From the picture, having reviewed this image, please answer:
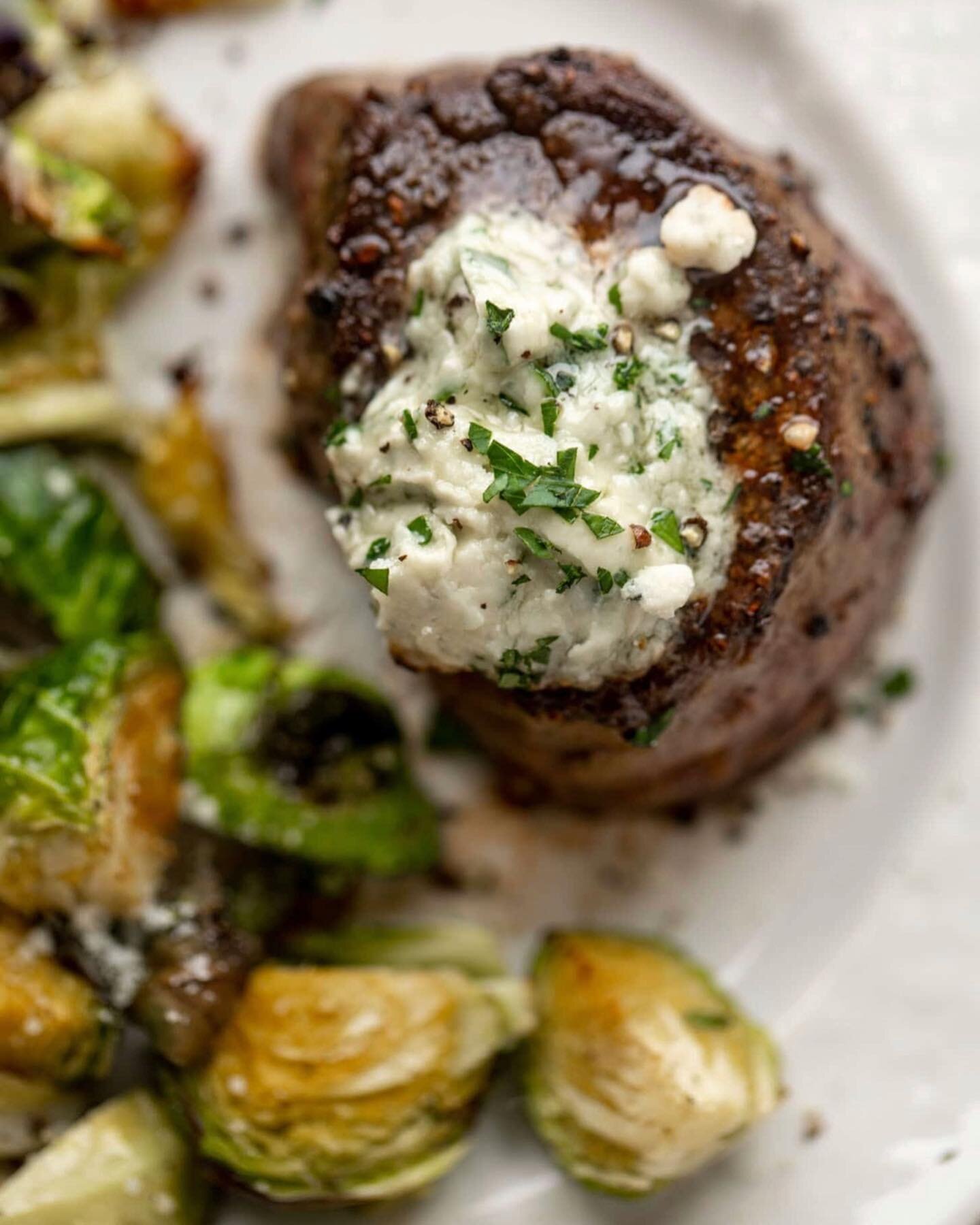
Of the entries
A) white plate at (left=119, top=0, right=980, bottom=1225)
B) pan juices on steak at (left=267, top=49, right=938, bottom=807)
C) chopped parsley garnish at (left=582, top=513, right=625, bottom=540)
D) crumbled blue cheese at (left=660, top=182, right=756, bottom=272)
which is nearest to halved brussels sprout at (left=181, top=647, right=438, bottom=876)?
white plate at (left=119, top=0, right=980, bottom=1225)

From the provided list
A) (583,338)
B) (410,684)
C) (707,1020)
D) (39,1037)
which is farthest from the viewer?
(410,684)

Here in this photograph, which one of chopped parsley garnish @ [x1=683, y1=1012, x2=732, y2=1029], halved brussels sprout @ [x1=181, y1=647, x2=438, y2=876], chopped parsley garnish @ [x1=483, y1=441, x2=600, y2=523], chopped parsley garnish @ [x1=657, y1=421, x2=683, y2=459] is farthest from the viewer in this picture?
halved brussels sprout @ [x1=181, y1=647, x2=438, y2=876]

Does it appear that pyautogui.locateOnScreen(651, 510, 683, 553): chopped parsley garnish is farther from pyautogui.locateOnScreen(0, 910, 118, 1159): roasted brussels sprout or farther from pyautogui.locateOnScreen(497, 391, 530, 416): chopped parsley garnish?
pyautogui.locateOnScreen(0, 910, 118, 1159): roasted brussels sprout

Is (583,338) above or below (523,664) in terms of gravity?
above

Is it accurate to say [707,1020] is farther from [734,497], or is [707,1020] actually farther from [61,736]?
[61,736]

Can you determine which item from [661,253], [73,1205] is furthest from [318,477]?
[73,1205]

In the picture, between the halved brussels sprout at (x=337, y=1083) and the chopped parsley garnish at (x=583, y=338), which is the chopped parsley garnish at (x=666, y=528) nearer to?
A: the chopped parsley garnish at (x=583, y=338)

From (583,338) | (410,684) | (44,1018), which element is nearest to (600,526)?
(583,338)
